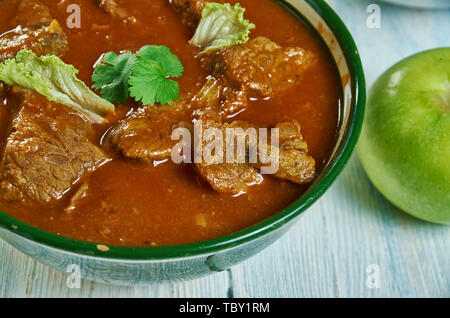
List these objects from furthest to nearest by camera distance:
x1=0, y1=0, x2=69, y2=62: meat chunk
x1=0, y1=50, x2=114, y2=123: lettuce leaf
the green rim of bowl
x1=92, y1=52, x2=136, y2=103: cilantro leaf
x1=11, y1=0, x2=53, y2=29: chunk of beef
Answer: x1=11, y1=0, x2=53, y2=29: chunk of beef
x1=0, y1=0, x2=69, y2=62: meat chunk
x1=92, y1=52, x2=136, y2=103: cilantro leaf
x1=0, y1=50, x2=114, y2=123: lettuce leaf
the green rim of bowl

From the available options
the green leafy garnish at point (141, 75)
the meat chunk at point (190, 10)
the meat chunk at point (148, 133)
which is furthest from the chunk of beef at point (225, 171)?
the meat chunk at point (190, 10)

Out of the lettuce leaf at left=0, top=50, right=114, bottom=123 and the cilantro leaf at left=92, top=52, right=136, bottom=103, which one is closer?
the lettuce leaf at left=0, top=50, right=114, bottom=123

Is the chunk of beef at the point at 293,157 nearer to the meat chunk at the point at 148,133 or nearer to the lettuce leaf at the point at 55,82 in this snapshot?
the meat chunk at the point at 148,133

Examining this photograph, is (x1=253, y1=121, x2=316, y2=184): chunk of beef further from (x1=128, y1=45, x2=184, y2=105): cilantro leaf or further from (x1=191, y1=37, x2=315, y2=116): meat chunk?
(x1=128, y1=45, x2=184, y2=105): cilantro leaf

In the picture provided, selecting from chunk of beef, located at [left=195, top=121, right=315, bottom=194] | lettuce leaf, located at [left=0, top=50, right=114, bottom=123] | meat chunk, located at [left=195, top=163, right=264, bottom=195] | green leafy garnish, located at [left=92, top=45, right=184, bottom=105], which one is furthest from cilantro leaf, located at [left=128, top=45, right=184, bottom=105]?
meat chunk, located at [left=195, top=163, right=264, bottom=195]

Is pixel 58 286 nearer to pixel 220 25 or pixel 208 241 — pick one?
pixel 208 241

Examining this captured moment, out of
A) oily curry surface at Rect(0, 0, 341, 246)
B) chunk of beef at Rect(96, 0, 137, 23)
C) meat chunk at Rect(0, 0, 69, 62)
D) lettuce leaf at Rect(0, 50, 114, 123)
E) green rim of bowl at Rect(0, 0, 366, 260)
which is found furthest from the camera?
chunk of beef at Rect(96, 0, 137, 23)
